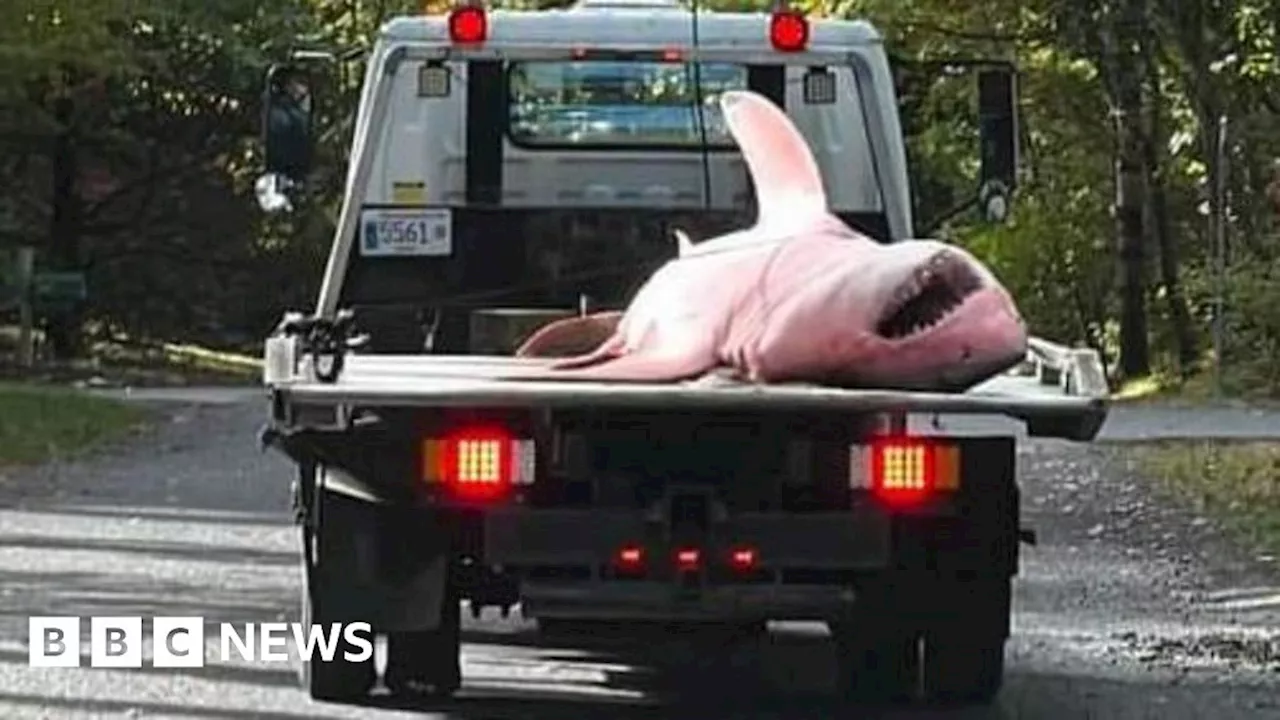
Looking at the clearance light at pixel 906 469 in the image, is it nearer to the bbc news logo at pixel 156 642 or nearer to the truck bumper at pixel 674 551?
the truck bumper at pixel 674 551

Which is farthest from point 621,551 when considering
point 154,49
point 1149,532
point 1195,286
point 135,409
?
point 154,49

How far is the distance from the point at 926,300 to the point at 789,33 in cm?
309

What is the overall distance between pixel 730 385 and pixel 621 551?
21.6 inches

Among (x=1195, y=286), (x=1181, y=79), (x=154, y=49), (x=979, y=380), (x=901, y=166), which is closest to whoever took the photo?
(x=979, y=380)

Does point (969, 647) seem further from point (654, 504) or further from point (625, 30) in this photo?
point (625, 30)

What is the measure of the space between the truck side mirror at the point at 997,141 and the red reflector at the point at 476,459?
11.6 ft

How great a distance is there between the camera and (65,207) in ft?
122

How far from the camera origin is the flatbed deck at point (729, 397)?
8.25 meters

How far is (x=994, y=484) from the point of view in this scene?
883cm

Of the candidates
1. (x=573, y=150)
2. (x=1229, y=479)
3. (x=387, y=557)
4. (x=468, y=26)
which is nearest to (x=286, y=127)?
(x=468, y=26)

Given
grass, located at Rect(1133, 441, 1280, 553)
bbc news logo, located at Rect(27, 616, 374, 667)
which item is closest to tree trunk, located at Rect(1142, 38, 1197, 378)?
grass, located at Rect(1133, 441, 1280, 553)

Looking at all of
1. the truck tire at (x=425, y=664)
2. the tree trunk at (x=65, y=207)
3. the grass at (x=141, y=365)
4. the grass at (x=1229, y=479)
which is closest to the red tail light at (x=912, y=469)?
the truck tire at (x=425, y=664)

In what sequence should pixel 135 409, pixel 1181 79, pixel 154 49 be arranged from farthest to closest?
1. pixel 154 49
2. pixel 1181 79
3. pixel 135 409

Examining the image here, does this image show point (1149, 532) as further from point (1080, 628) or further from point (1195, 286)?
point (1195, 286)
